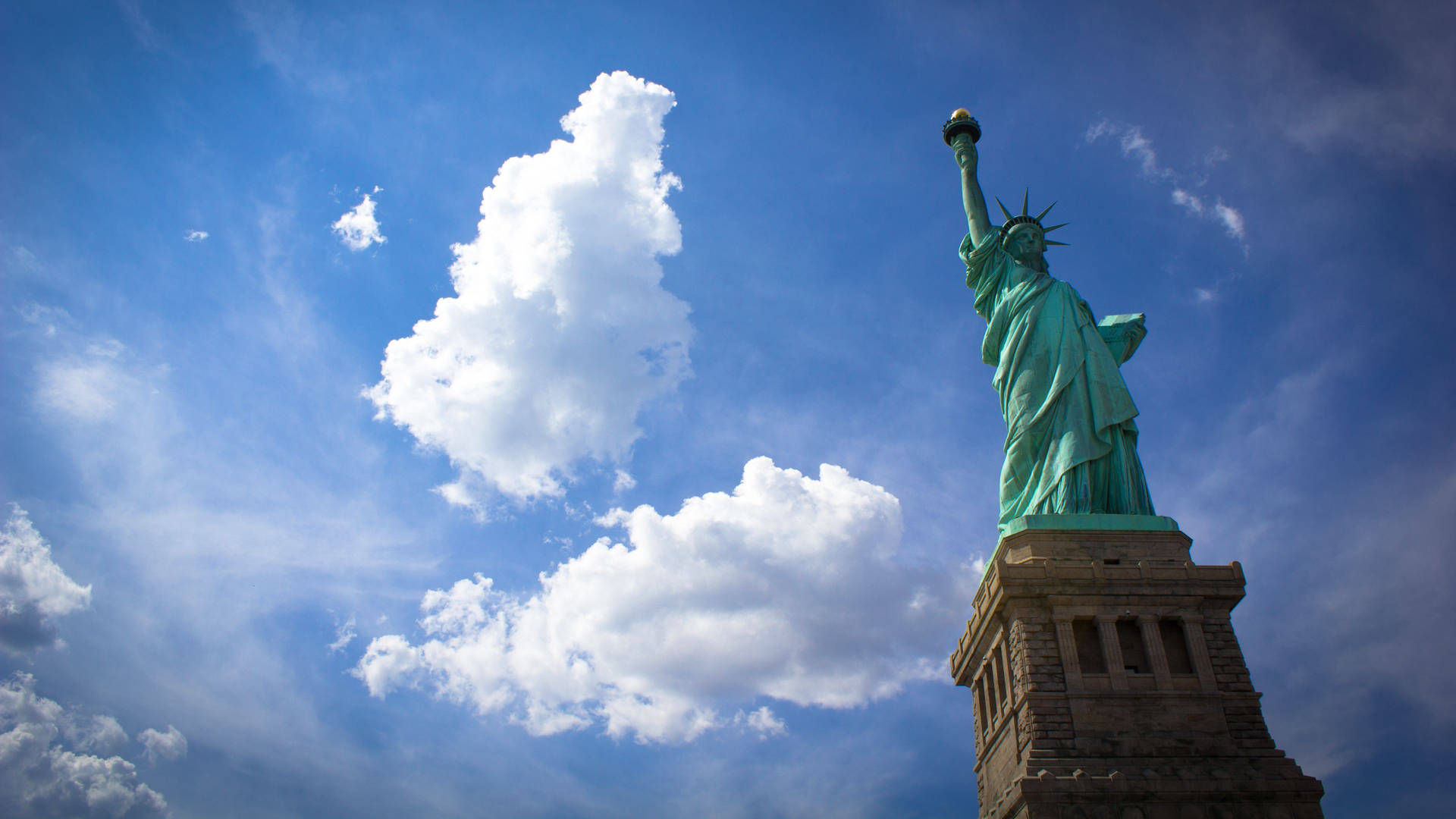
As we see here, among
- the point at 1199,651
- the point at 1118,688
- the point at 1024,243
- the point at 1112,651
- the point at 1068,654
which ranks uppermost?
the point at 1024,243

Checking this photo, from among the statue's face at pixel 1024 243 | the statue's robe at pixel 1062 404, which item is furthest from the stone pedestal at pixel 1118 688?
the statue's face at pixel 1024 243

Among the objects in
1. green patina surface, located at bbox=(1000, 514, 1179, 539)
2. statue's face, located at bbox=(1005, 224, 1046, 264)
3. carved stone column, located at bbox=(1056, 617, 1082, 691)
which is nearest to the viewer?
carved stone column, located at bbox=(1056, 617, 1082, 691)

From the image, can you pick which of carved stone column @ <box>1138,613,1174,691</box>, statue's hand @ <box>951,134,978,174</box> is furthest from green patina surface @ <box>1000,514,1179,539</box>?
statue's hand @ <box>951,134,978,174</box>

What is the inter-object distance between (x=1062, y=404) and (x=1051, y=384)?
75 cm

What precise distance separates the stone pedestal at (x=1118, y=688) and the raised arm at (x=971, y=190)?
12943mm

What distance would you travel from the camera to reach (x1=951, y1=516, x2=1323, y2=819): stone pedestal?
805 inches

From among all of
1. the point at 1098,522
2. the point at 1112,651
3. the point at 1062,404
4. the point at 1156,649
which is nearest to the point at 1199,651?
the point at 1156,649

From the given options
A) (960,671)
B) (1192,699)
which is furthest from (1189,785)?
(960,671)

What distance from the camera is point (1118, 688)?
882 inches

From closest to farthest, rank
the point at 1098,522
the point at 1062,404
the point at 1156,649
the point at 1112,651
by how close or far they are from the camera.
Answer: the point at 1112,651 → the point at 1156,649 → the point at 1098,522 → the point at 1062,404

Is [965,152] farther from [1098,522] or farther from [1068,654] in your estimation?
[1068,654]

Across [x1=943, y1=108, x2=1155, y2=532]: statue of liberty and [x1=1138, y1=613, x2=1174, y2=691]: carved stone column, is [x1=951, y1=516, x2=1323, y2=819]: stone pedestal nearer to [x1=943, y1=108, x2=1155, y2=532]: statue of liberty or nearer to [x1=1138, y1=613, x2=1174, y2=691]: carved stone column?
[x1=1138, y1=613, x2=1174, y2=691]: carved stone column

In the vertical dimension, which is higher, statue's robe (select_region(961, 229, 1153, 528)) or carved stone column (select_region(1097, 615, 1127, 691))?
statue's robe (select_region(961, 229, 1153, 528))

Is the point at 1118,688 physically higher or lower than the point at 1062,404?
lower
